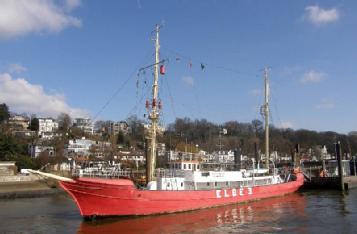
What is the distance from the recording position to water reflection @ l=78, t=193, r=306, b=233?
96.1ft

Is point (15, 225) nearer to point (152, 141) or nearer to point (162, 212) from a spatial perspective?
point (162, 212)

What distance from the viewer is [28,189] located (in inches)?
2425

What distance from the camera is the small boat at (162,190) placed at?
32.4m

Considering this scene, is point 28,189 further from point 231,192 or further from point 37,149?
point 37,149

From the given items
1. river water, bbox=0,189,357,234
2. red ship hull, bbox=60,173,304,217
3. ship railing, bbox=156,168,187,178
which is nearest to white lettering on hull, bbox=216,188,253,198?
river water, bbox=0,189,357,234

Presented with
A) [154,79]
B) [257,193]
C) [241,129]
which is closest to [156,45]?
[154,79]

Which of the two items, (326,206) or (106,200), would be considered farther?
(326,206)

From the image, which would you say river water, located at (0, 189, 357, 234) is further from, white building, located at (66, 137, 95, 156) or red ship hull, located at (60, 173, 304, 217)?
white building, located at (66, 137, 95, 156)

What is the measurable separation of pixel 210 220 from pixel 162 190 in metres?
4.52

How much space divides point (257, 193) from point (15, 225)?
85.2ft

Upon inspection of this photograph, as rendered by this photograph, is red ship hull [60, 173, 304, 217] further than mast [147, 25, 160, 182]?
No

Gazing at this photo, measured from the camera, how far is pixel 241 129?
654 ft

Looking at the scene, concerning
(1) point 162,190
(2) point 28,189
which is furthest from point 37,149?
(1) point 162,190

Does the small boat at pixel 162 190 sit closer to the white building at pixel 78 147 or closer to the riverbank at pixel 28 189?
the riverbank at pixel 28 189
